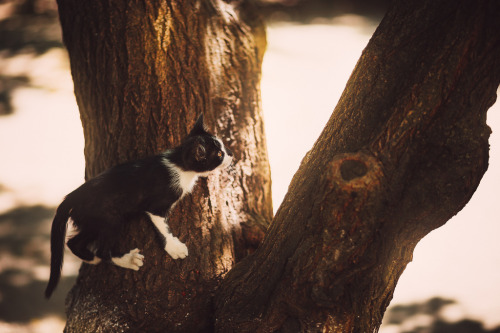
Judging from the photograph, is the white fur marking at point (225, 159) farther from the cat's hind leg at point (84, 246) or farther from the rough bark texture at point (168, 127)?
the cat's hind leg at point (84, 246)

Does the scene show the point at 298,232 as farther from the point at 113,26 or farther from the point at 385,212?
the point at 113,26

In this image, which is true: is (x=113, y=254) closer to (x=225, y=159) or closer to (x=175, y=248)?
(x=175, y=248)

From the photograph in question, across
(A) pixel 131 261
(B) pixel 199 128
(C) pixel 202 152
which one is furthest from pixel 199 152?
(A) pixel 131 261

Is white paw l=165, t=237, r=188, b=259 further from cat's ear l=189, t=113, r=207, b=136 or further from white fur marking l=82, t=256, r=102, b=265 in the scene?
cat's ear l=189, t=113, r=207, b=136

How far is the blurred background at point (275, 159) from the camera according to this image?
13.4 ft

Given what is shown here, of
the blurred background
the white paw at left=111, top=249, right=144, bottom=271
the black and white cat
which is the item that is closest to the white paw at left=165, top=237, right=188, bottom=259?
the black and white cat

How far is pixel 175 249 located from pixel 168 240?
0.22 ft

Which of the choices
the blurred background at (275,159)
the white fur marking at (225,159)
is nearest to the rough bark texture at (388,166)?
the white fur marking at (225,159)

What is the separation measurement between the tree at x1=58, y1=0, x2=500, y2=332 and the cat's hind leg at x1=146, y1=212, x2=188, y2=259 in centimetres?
5

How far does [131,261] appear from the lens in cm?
241

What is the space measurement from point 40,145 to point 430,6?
16.1 feet

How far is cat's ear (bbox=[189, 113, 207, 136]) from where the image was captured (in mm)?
2604

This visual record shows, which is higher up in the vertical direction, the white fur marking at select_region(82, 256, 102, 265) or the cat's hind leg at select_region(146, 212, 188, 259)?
the cat's hind leg at select_region(146, 212, 188, 259)

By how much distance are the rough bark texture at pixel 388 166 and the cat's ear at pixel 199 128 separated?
0.80 meters
